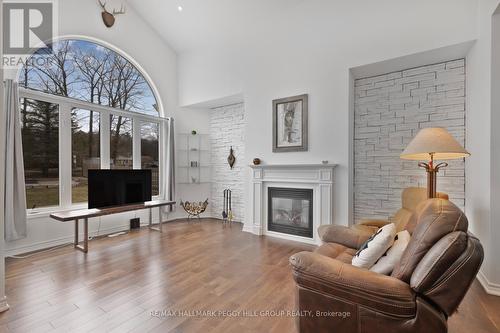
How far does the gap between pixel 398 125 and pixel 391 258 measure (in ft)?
8.44

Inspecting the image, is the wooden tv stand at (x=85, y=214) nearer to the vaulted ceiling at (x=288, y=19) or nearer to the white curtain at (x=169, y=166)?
the white curtain at (x=169, y=166)

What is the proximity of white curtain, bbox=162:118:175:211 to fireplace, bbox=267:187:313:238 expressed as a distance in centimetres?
220

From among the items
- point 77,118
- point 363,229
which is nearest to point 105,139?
point 77,118

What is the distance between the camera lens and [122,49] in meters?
4.63

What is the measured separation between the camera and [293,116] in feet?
13.2

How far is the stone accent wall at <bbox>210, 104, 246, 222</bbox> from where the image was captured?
17.4ft

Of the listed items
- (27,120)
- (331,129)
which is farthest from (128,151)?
(331,129)

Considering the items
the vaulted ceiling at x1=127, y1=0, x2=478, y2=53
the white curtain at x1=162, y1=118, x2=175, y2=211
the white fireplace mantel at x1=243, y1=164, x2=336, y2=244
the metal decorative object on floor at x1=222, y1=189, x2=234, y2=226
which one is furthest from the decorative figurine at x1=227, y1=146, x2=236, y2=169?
the vaulted ceiling at x1=127, y1=0, x2=478, y2=53

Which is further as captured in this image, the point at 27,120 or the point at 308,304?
the point at 27,120

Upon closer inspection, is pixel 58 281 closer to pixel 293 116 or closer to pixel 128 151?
pixel 128 151

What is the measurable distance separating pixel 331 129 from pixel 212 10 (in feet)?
9.85

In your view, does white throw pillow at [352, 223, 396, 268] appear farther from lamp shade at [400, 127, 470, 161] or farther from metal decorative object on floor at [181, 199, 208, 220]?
metal decorative object on floor at [181, 199, 208, 220]

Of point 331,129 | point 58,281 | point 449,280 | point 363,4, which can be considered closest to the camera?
point 449,280

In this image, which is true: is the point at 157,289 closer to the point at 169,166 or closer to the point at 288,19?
the point at 169,166
